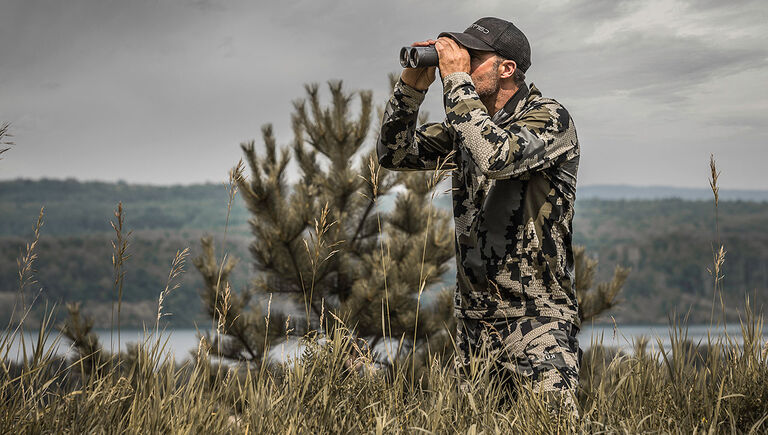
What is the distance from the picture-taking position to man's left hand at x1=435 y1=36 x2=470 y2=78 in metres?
1.95

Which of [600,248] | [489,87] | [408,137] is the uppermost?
[489,87]

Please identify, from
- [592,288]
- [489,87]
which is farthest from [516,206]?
[592,288]

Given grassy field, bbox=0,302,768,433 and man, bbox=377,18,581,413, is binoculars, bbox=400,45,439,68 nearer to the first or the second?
man, bbox=377,18,581,413

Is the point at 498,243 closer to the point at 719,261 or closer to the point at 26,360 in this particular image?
the point at 719,261

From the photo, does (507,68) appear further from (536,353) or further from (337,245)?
(337,245)

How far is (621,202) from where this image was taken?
8100cm

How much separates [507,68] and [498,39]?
0.11 meters

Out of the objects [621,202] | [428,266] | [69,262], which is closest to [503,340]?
[428,266]

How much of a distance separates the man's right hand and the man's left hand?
208mm

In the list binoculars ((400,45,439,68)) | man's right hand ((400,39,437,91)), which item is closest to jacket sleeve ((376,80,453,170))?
man's right hand ((400,39,437,91))

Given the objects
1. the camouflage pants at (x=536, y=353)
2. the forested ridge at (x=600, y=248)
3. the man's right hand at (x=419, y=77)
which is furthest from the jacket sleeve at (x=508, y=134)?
the forested ridge at (x=600, y=248)

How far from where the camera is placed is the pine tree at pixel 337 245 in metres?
6.36

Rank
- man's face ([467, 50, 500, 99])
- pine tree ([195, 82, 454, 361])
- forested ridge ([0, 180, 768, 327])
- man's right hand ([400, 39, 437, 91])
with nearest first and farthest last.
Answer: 1. man's face ([467, 50, 500, 99])
2. man's right hand ([400, 39, 437, 91])
3. pine tree ([195, 82, 454, 361])
4. forested ridge ([0, 180, 768, 327])

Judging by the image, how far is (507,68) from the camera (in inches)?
79.9
